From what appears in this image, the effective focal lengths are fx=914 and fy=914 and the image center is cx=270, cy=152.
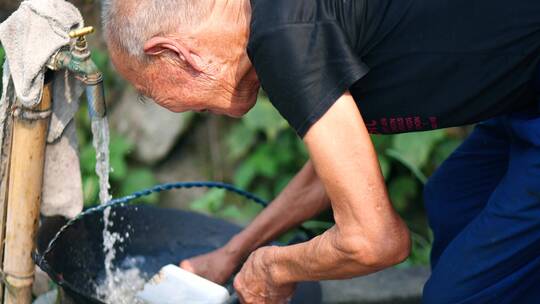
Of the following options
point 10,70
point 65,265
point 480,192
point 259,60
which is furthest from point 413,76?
point 65,265

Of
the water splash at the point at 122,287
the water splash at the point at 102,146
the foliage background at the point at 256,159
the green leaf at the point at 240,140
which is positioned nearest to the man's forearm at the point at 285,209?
the water splash at the point at 122,287

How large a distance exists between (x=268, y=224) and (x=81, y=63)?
81 centimetres

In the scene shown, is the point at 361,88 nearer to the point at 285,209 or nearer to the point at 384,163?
the point at 285,209

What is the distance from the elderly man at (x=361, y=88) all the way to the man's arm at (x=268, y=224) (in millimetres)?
388

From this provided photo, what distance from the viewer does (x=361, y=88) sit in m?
2.15

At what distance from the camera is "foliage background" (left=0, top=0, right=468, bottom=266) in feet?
13.0

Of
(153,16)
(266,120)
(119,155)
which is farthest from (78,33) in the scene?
(119,155)

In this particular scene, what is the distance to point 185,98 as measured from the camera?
2189 mm

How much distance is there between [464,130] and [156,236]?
6.06ft

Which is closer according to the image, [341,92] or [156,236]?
[341,92]

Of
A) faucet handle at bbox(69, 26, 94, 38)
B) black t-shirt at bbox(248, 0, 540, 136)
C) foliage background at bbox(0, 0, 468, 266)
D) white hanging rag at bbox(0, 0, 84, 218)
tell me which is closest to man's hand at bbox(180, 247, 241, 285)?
white hanging rag at bbox(0, 0, 84, 218)

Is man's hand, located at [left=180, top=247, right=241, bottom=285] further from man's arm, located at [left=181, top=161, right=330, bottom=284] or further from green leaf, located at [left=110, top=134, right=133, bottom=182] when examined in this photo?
green leaf, located at [left=110, top=134, right=133, bottom=182]

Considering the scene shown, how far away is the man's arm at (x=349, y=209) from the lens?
1.99m

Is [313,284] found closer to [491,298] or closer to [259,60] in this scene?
[491,298]
